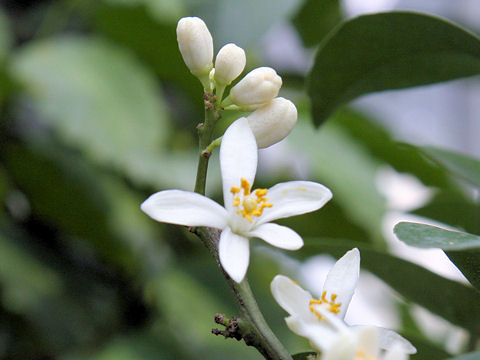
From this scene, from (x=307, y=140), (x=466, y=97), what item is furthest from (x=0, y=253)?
(x=466, y=97)

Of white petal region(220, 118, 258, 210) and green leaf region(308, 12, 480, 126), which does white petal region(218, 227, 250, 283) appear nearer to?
white petal region(220, 118, 258, 210)

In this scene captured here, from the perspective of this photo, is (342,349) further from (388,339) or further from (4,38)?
(4,38)

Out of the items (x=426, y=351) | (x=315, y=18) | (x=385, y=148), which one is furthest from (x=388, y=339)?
(x=315, y=18)

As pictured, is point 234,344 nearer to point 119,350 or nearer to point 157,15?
point 119,350

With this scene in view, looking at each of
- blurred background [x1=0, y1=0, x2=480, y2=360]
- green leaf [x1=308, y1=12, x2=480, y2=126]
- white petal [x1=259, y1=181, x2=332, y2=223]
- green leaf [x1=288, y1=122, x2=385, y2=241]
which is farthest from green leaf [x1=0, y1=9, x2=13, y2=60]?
white petal [x1=259, y1=181, x2=332, y2=223]

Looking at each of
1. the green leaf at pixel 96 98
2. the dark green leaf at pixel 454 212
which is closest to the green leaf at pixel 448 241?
the dark green leaf at pixel 454 212

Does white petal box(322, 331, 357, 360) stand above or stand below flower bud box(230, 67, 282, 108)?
below
